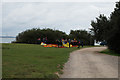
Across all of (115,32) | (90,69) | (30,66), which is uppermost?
(115,32)

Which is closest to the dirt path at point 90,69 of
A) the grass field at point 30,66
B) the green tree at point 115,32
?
the grass field at point 30,66

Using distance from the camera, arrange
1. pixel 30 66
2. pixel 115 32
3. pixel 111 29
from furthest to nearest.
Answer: pixel 111 29, pixel 115 32, pixel 30 66

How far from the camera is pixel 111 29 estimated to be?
2311 centimetres

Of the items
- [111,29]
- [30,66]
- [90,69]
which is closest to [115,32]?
[111,29]

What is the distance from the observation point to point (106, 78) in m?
8.09

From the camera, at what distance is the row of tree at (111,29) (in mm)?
21331

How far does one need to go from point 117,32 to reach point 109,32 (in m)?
1.85

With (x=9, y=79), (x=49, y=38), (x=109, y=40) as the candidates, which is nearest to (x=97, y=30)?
(x=109, y=40)

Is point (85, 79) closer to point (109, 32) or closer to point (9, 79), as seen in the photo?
point (9, 79)

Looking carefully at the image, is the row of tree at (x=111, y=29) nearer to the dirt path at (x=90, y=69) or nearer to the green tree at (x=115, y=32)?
the green tree at (x=115, y=32)

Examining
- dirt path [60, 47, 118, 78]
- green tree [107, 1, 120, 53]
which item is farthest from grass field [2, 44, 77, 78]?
green tree [107, 1, 120, 53]

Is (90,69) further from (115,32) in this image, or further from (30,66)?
(115,32)

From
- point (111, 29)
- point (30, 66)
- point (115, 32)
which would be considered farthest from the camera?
point (111, 29)

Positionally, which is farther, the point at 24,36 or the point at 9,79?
the point at 24,36
